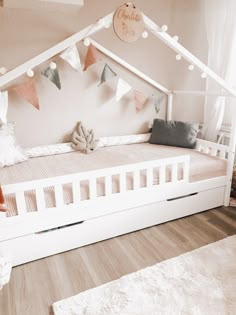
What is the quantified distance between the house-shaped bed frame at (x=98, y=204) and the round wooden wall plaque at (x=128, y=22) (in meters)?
0.06

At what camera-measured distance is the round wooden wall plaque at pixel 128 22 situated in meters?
1.69

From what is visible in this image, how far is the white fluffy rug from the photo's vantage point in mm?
1337

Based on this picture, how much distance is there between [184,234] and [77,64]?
182 centimetres

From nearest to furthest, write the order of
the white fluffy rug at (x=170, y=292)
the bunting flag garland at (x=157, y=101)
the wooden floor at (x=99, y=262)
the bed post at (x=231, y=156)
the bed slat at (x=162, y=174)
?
the white fluffy rug at (x=170, y=292), the wooden floor at (x=99, y=262), the bed slat at (x=162, y=174), the bed post at (x=231, y=156), the bunting flag garland at (x=157, y=101)

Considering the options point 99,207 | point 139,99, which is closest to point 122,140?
point 139,99

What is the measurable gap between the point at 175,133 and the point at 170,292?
68.8 inches

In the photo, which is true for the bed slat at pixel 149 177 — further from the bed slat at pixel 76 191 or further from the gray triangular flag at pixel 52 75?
the gray triangular flag at pixel 52 75

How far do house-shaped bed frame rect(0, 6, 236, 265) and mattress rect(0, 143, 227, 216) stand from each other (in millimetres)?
53

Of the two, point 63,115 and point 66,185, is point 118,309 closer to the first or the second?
point 66,185

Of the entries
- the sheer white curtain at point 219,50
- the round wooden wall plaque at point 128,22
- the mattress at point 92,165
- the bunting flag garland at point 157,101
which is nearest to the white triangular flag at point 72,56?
the round wooden wall plaque at point 128,22

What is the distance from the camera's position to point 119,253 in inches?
71.4

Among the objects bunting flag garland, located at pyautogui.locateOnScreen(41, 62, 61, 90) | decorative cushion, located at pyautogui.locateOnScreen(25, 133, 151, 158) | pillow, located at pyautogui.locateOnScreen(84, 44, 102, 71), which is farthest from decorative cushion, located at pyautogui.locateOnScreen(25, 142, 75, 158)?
pillow, located at pyautogui.locateOnScreen(84, 44, 102, 71)

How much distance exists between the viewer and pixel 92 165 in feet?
7.02

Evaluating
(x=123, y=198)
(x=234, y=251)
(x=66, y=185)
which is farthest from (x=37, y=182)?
(x=234, y=251)
